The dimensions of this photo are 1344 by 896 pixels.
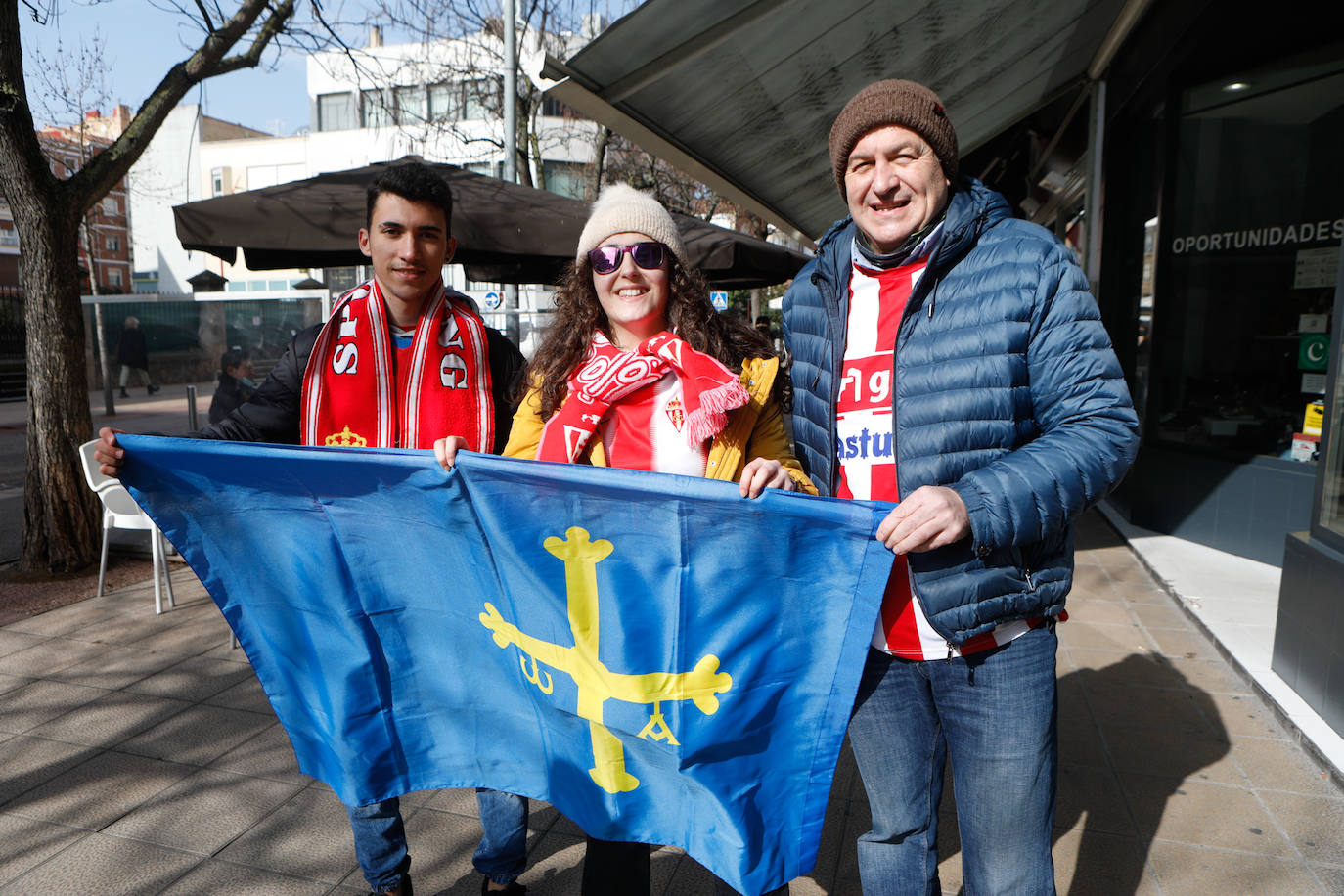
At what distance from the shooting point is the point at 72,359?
6.03 m

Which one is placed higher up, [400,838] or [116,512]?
[116,512]

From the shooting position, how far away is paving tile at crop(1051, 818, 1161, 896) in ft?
8.70

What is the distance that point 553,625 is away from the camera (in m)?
1.99

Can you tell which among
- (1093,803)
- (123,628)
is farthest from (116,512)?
(1093,803)

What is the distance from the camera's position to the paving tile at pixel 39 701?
3855 millimetres

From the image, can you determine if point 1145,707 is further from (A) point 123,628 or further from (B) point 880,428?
(A) point 123,628

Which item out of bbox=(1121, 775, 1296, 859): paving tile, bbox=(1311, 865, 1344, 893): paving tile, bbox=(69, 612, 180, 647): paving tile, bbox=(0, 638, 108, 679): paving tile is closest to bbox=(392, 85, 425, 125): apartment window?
bbox=(69, 612, 180, 647): paving tile

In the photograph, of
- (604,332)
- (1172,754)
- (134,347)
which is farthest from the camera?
(134,347)

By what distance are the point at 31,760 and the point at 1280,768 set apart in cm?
502

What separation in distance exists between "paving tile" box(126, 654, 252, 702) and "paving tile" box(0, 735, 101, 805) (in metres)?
0.54

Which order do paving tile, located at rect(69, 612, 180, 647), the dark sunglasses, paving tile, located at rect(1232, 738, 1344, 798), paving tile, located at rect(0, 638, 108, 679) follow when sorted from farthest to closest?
paving tile, located at rect(69, 612, 180, 647)
paving tile, located at rect(0, 638, 108, 679)
paving tile, located at rect(1232, 738, 1344, 798)
the dark sunglasses

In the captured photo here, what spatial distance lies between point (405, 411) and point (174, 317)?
28.5 ft

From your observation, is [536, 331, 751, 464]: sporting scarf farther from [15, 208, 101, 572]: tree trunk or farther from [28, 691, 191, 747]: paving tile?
[15, 208, 101, 572]: tree trunk

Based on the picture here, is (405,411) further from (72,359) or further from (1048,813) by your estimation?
(72,359)
